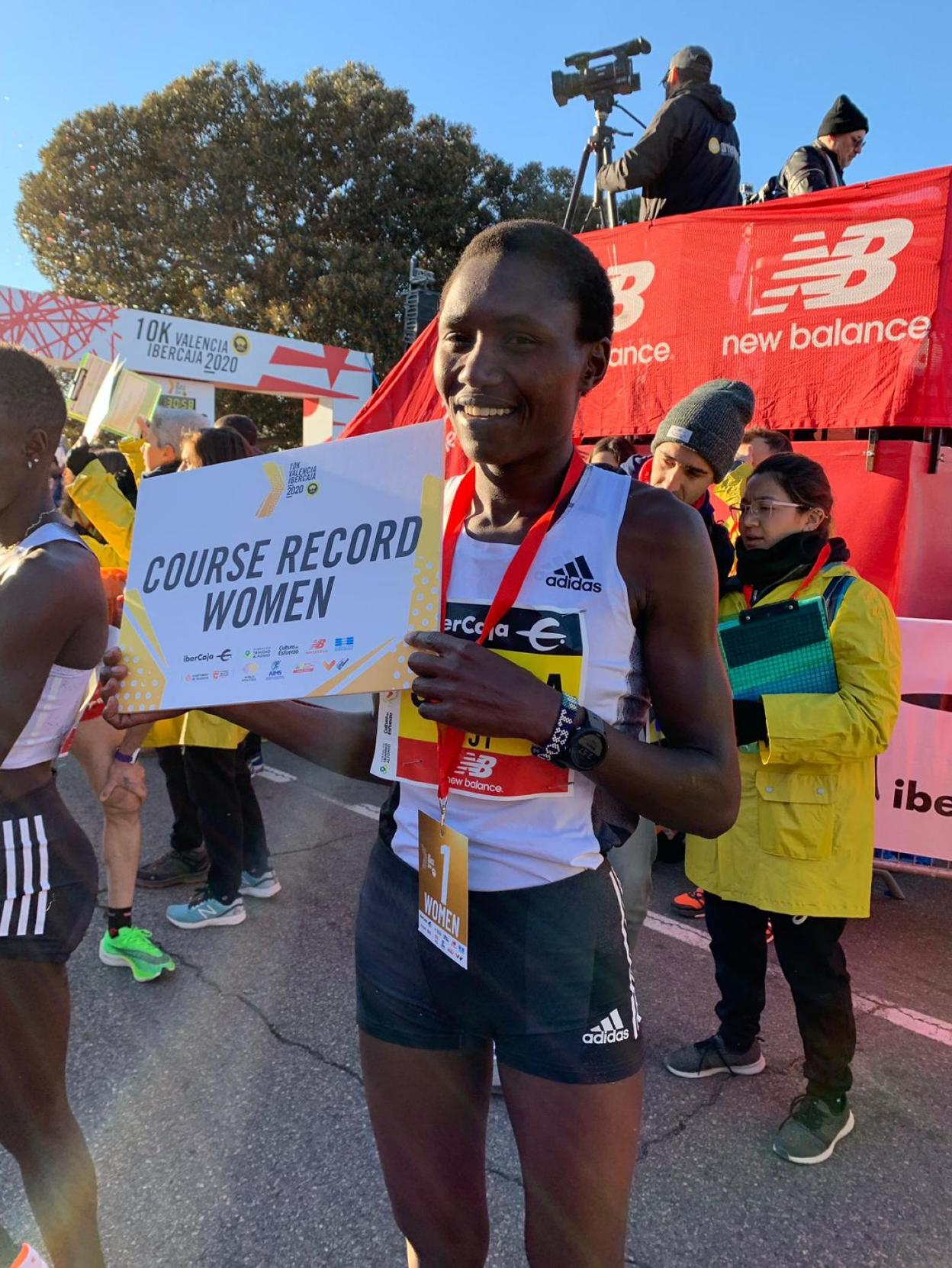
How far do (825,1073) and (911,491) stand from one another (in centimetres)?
284

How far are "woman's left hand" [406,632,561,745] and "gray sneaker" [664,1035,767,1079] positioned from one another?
2.24 metres

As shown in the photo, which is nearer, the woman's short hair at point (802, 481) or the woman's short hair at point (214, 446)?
the woman's short hair at point (802, 481)

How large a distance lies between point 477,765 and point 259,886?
3.30m

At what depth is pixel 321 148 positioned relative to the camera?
21672 millimetres

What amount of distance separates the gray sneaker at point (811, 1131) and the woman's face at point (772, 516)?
167 centimetres

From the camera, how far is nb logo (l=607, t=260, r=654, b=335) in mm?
5203

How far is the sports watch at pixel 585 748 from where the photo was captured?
117cm

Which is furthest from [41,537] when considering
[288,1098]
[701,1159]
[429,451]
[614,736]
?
[701,1159]

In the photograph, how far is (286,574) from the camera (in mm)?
1346

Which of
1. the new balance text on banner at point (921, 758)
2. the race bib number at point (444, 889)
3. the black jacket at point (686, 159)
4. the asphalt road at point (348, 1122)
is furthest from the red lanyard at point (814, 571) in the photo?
the black jacket at point (686, 159)

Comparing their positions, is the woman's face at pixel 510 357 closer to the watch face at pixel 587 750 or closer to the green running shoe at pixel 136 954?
the watch face at pixel 587 750

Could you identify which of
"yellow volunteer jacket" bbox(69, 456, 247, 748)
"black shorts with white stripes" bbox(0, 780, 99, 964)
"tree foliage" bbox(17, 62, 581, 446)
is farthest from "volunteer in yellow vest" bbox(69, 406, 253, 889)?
"tree foliage" bbox(17, 62, 581, 446)

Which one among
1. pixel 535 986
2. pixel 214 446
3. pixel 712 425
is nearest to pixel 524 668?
pixel 535 986

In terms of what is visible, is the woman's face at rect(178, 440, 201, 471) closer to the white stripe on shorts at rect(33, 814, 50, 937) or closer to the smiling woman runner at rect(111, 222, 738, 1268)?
the white stripe on shorts at rect(33, 814, 50, 937)
